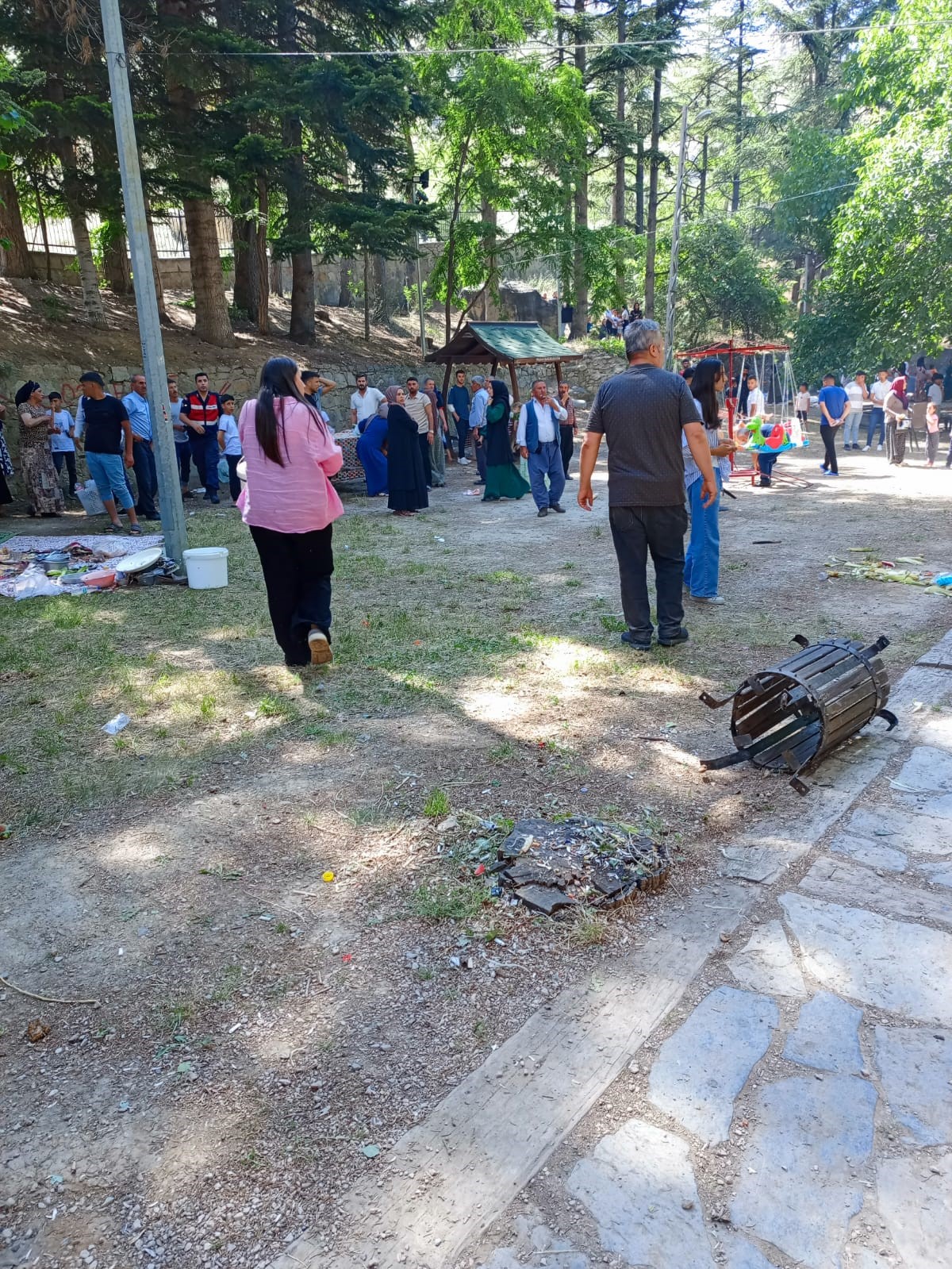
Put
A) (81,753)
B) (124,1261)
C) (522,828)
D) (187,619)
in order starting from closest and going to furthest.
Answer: (124,1261) < (522,828) < (81,753) < (187,619)

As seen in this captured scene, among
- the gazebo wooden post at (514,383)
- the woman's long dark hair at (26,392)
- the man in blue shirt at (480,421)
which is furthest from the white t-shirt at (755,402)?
the woman's long dark hair at (26,392)

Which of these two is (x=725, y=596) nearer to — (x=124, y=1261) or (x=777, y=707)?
(x=777, y=707)

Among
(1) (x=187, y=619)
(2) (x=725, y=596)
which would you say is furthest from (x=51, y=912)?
(2) (x=725, y=596)

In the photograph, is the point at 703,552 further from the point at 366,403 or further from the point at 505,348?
the point at 505,348

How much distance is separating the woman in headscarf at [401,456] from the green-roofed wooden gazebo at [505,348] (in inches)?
174

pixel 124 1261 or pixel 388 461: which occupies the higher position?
pixel 388 461

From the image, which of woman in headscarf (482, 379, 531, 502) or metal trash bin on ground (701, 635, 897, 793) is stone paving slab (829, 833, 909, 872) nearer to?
metal trash bin on ground (701, 635, 897, 793)

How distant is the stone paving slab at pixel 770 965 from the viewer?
2.75 m

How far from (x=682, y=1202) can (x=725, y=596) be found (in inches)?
221

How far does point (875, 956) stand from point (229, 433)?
12585mm

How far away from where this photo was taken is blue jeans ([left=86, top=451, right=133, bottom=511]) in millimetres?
10477

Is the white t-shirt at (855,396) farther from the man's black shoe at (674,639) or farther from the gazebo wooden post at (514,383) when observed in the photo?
the man's black shoe at (674,639)

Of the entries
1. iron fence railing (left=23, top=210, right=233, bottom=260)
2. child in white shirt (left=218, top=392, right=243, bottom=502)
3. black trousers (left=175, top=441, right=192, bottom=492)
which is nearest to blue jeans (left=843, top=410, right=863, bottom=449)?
child in white shirt (left=218, top=392, right=243, bottom=502)

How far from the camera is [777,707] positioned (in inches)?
172
